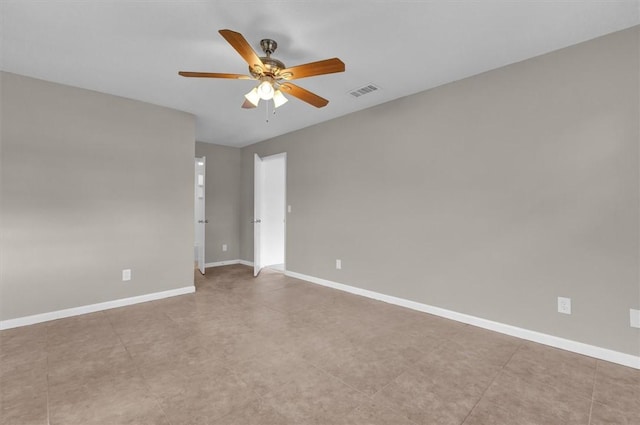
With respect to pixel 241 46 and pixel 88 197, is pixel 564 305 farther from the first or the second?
pixel 88 197

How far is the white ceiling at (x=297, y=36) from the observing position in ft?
6.37

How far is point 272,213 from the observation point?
6.08 metres

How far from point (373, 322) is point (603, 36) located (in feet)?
10.3

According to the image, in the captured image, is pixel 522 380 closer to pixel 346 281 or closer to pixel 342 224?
pixel 346 281

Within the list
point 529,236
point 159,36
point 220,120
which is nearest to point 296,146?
point 220,120

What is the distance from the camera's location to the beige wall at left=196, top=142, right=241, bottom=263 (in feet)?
19.1

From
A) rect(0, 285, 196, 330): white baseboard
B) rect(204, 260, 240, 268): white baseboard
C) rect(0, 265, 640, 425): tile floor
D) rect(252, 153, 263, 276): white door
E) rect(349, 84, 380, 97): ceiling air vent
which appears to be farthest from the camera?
rect(204, 260, 240, 268): white baseboard

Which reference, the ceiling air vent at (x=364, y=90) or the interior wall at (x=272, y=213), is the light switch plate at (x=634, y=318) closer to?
the ceiling air vent at (x=364, y=90)

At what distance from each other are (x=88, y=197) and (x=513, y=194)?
4584 millimetres

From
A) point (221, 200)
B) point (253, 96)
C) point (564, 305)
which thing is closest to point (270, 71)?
point (253, 96)

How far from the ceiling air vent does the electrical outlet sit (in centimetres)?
271

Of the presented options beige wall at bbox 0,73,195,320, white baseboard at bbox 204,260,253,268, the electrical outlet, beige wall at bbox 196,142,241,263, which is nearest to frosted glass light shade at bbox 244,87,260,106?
beige wall at bbox 0,73,195,320

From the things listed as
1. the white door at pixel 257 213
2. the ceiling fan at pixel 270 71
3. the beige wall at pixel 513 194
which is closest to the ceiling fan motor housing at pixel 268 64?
the ceiling fan at pixel 270 71

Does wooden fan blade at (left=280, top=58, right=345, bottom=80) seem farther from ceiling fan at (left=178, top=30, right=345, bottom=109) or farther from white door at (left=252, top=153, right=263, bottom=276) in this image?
white door at (left=252, top=153, right=263, bottom=276)
